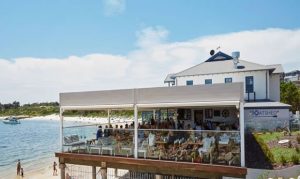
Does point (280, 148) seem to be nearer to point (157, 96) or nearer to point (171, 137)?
point (171, 137)

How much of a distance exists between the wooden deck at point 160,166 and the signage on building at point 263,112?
13346 mm

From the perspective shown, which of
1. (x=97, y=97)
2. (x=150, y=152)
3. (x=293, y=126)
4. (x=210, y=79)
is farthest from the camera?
(x=210, y=79)

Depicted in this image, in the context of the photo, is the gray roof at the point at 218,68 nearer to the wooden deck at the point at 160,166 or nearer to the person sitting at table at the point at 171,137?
the wooden deck at the point at 160,166

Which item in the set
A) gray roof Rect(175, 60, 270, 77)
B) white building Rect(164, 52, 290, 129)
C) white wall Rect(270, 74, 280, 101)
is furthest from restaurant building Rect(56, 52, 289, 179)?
white wall Rect(270, 74, 280, 101)

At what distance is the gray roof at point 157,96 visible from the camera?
14.6 metres

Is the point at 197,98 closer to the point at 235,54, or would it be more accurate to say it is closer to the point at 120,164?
the point at 120,164

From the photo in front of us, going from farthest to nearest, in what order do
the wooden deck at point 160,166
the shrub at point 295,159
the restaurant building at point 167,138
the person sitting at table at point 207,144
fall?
the shrub at point 295,159
the person sitting at table at point 207,144
the restaurant building at point 167,138
the wooden deck at point 160,166

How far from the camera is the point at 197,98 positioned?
15.3m

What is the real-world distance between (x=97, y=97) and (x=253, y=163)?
9.09 meters

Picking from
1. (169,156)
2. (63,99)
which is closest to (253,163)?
(169,156)

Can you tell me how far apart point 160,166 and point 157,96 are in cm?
312

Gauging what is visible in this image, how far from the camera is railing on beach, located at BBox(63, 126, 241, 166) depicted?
1438 centimetres

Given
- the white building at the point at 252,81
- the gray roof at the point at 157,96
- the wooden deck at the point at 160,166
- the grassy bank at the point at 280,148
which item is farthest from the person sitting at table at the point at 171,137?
the white building at the point at 252,81

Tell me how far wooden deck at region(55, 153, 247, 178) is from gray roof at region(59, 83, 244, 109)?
99.9 inches
